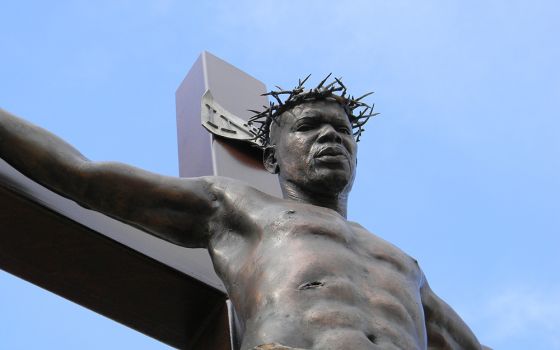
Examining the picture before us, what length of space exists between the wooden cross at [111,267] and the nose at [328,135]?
587 mm

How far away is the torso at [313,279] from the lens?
13.0ft

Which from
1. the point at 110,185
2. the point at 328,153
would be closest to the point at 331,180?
the point at 328,153

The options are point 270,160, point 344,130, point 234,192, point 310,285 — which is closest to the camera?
point 310,285

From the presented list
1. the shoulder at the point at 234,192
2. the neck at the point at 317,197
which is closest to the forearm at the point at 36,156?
the shoulder at the point at 234,192

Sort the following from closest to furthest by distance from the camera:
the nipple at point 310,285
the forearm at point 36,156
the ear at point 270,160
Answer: the nipple at point 310,285
the forearm at point 36,156
the ear at point 270,160

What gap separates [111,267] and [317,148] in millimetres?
786

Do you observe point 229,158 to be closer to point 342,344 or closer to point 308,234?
point 308,234

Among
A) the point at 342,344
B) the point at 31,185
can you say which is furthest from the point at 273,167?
the point at 342,344

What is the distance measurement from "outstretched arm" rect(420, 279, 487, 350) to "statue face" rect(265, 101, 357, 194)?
0.46 m

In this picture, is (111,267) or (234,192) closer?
(234,192)

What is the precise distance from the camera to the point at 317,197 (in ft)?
15.7

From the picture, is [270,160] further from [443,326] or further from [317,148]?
[443,326]

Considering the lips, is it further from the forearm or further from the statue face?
the forearm

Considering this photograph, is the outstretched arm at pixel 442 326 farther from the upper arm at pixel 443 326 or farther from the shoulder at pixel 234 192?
the shoulder at pixel 234 192
